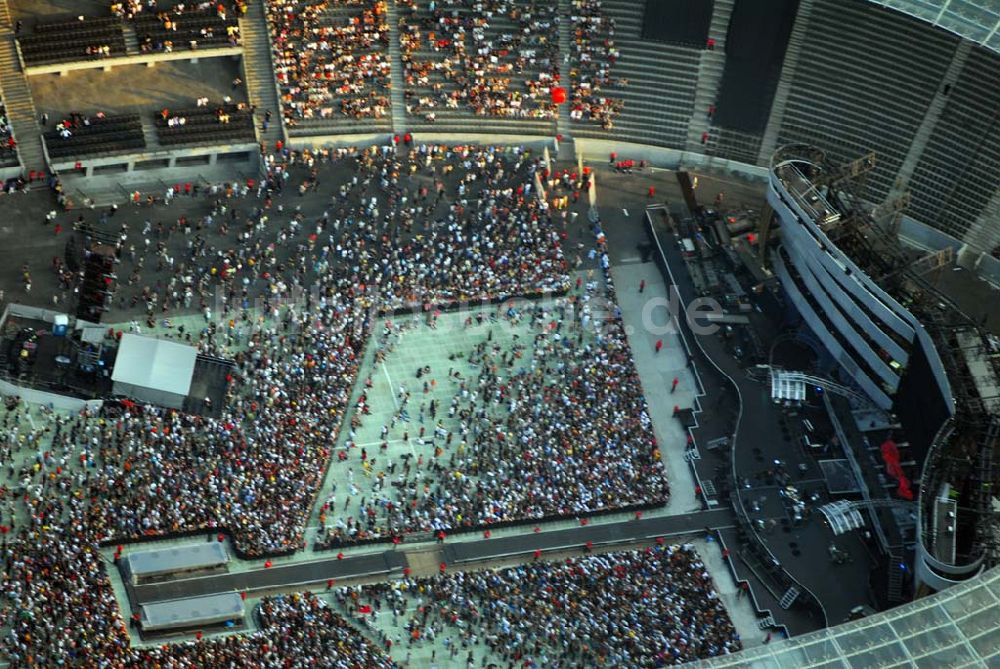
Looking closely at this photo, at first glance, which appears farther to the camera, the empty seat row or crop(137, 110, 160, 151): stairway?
crop(137, 110, 160, 151): stairway

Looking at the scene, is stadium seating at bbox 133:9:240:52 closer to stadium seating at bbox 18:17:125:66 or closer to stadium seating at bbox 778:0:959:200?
stadium seating at bbox 18:17:125:66

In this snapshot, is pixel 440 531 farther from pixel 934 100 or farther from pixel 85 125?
pixel 934 100

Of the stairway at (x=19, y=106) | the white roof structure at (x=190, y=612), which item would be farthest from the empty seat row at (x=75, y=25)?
the white roof structure at (x=190, y=612)

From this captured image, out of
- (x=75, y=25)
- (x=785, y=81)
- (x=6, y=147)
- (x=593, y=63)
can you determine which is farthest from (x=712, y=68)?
(x=6, y=147)

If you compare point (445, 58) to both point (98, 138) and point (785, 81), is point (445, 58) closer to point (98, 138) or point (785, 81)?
point (785, 81)

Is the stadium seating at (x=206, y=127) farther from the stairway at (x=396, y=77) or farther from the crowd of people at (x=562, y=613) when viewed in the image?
the crowd of people at (x=562, y=613)

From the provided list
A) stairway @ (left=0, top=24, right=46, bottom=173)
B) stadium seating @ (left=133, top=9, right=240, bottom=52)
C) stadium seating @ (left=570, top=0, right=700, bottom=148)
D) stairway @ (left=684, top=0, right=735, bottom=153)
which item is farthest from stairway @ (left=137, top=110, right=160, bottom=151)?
stairway @ (left=684, top=0, right=735, bottom=153)
